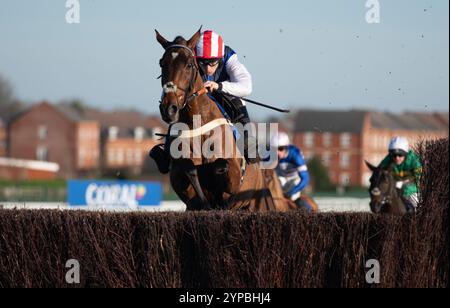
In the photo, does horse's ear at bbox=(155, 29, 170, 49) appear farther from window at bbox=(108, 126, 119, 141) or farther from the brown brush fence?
window at bbox=(108, 126, 119, 141)

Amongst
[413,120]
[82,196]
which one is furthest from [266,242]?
[413,120]

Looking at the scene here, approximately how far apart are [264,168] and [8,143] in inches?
2823

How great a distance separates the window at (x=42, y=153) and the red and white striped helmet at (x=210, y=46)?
69.9 metres

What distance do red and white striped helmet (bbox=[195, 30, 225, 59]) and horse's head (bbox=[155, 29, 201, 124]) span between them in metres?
0.25

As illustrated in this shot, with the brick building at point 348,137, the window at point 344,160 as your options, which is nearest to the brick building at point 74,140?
the brick building at point 348,137

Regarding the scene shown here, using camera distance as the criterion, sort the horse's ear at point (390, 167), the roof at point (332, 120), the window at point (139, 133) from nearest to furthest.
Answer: the horse's ear at point (390, 167) < the roof at point (332, 120) < the window at point (139, 133)

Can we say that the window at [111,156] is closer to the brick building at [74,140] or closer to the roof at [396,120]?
the brick building at [74,140]

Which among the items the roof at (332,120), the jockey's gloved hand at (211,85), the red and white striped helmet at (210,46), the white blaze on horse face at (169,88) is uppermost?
the roof at (332,120)

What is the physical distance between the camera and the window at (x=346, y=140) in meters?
77.7

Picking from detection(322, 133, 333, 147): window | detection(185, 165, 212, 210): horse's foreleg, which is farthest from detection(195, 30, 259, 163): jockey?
detection(322, 133, 333, 147): window

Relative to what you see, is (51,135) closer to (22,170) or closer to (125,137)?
(125,137)

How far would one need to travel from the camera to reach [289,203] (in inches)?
422

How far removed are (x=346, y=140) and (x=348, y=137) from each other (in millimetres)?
344

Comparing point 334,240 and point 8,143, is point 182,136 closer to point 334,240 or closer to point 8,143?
point 334,240
